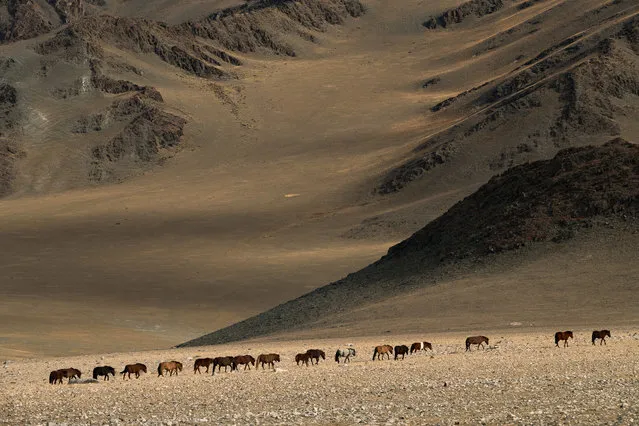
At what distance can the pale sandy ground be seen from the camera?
17.7 meters

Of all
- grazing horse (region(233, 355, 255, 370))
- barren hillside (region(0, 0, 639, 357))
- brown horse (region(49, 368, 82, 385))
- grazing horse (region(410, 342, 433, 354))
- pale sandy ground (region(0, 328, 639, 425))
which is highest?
barren hillside (region(0, 0, 639, 357))

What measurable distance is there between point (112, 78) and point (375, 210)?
245ft

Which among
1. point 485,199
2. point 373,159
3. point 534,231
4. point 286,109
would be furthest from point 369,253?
point 286,109

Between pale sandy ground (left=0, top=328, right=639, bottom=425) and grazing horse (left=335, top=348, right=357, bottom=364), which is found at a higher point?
grazing horse (left=335, top=348, right=357, bottom=364)

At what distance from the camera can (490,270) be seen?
2058 inches

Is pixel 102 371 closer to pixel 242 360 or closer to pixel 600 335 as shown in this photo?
pixel 242 360

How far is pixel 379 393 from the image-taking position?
21531 millimetres

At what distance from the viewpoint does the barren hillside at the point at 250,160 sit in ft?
205

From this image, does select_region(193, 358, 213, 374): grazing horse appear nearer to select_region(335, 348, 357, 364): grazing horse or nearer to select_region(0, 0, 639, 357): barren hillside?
select_region(335, 348, 357, 364): grazing horse

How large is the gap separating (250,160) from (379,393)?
116m

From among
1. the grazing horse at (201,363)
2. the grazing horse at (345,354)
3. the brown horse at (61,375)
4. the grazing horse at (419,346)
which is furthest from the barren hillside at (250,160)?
the brown horse at (61,375)

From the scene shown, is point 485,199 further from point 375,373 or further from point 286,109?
point 286,109

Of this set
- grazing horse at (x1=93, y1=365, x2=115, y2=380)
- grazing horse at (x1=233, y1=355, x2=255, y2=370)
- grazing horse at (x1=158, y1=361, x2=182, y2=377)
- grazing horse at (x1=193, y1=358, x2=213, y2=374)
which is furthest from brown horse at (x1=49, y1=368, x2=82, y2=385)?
grazing horse at (x1=233, y1=355, x2=255, y2=370)

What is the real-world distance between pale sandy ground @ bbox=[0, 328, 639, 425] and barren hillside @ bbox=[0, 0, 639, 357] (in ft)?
54.0
